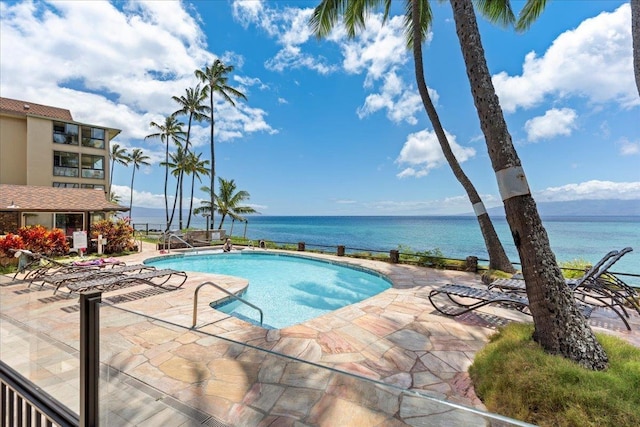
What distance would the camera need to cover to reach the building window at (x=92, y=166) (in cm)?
2103

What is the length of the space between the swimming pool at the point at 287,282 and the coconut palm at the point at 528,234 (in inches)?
172

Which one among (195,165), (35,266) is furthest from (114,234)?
(195,165)

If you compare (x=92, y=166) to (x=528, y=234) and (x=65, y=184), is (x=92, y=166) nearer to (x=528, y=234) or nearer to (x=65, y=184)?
(x=65, y=184)

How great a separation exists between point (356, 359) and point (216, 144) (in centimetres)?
2274

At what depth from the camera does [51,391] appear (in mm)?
2043

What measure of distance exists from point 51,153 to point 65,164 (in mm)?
1069

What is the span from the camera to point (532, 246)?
10.6 ft

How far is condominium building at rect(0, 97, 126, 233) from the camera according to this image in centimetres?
1673

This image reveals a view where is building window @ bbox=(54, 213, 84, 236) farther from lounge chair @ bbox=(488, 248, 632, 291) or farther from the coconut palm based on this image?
lounge chair @ bbox=(488, 248, 632, 291)

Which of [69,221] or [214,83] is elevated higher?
[214,83]

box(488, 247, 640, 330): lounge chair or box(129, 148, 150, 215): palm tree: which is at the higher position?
box(129, 148, 150, 215): palm tree

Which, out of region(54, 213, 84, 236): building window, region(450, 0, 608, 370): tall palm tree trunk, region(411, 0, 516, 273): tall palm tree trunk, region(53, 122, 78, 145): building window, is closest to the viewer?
region(450, 0, 608, 370): tall palm tree trunk

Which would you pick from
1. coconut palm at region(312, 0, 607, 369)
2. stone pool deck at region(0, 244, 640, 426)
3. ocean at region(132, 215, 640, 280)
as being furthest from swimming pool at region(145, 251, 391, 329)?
coconut palm at region(312, 0, 607, 369)

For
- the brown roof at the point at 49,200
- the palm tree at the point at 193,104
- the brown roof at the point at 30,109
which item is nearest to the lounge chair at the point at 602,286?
the brown roof at the point at 49,200
